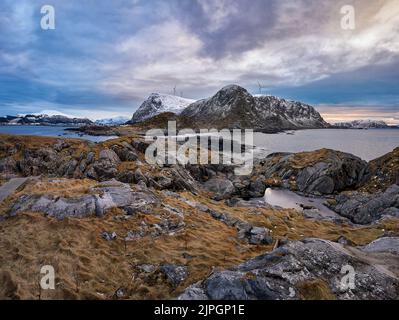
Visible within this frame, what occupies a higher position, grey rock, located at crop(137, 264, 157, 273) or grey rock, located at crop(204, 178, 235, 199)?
grey rock, located at crop(137, 264, 157, 273)

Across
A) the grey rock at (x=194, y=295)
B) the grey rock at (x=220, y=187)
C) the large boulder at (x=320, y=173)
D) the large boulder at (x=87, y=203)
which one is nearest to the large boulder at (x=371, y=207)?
the large boulder at (x=320, y=173)

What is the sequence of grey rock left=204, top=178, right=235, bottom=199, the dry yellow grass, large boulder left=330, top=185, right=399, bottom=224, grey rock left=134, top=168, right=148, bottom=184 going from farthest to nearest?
grey rock left=204, top=178, right=235, bottom=199 → grey rock left=134, top=168, right=148, bottom=184 → large boulder left=330, top=185, right=399, bottom=224 → the dry yellow grass

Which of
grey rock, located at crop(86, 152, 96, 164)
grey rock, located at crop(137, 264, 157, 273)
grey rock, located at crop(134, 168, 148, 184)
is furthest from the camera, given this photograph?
grey rock, located at crop(86, 152, 96, 164)

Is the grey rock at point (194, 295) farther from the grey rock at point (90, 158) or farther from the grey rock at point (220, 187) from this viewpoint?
the grey rock at point (90, 158)

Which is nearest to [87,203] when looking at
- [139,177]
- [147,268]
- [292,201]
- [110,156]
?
[147,268]

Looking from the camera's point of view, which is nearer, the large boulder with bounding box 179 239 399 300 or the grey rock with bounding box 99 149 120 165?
the large boulder with bounding box 179 239 399 300

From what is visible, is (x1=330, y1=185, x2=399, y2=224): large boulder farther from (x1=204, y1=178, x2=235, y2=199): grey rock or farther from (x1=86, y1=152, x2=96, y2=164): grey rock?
(x1=86, y1=152, x2=96, y2=164): grey rock

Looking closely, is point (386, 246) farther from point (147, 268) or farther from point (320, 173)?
point (320, 173)

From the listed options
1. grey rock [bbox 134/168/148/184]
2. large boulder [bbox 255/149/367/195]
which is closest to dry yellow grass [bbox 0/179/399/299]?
grey rock [bbox 134/168/148/184]

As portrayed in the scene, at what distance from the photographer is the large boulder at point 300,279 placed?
9.75 m

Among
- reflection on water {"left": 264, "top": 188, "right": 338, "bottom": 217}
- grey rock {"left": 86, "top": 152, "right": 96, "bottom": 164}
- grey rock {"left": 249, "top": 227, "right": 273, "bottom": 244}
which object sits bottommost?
reflection on water {"left": 264, "top": 188, "right": 338, "bottom": 217}

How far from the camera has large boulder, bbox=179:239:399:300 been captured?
32.0 ft

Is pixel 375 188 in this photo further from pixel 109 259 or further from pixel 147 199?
pixel 109 259
